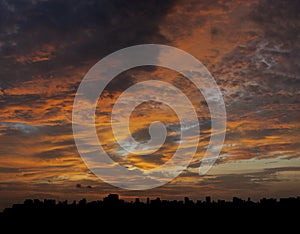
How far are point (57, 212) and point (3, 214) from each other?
16.0m

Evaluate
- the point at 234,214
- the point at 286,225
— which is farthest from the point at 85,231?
the point at 286,225

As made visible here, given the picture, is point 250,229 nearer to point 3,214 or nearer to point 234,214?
point 234,214

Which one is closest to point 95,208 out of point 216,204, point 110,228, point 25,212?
point 110,228

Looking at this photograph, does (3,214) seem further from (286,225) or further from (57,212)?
(286,225)

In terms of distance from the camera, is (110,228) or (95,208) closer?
(110,228)

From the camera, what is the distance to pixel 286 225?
140m

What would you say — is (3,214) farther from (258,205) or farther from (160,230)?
(258,205)

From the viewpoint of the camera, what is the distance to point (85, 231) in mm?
140000

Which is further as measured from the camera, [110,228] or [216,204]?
[216,204]

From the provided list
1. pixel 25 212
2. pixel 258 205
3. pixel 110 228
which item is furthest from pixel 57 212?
pixel 258 205

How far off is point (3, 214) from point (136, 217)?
3951 cm

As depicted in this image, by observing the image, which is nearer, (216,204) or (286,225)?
(286,225)

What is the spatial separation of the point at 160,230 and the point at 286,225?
35.2 meters

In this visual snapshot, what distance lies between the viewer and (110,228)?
14100 cm
